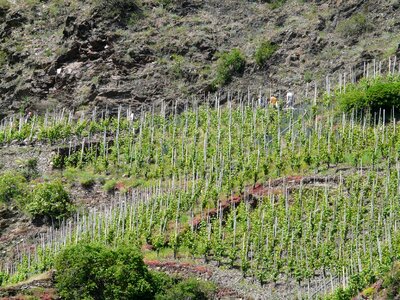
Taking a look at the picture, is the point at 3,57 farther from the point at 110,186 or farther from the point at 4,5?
the point at 110,186

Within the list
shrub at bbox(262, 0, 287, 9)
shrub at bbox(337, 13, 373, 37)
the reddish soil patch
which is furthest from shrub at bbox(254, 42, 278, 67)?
the reddish soil patch

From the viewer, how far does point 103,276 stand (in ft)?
96.7

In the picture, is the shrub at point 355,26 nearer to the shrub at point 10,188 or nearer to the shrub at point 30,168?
the shrub at point 30,168

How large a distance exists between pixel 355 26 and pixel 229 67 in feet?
19.6

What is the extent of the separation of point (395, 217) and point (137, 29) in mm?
23152

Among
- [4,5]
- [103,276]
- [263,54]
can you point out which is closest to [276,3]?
[263,54]

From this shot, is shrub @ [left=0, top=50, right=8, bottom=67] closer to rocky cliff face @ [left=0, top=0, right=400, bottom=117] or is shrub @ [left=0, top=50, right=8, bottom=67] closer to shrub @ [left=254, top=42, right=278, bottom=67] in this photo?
rocky cliff face @ [left=0, top=0, right=400, bottom=117]

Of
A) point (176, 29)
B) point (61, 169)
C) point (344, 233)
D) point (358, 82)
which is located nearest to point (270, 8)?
point (176, 29)

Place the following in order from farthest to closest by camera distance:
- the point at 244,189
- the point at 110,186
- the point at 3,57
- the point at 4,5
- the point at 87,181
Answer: the point at 4,5
the point at 3,57
the point at 87,181
the point at 110,186
the point at 244,189

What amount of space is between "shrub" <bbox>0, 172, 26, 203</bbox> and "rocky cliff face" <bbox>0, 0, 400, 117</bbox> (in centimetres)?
766

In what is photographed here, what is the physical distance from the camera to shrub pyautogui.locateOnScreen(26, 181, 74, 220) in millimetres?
38250

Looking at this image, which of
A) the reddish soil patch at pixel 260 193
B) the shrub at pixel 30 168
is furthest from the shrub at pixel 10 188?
the reddish soil patch at pixel 260 193

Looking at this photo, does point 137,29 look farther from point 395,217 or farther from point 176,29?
point 395,217

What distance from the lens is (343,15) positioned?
46812 mm
